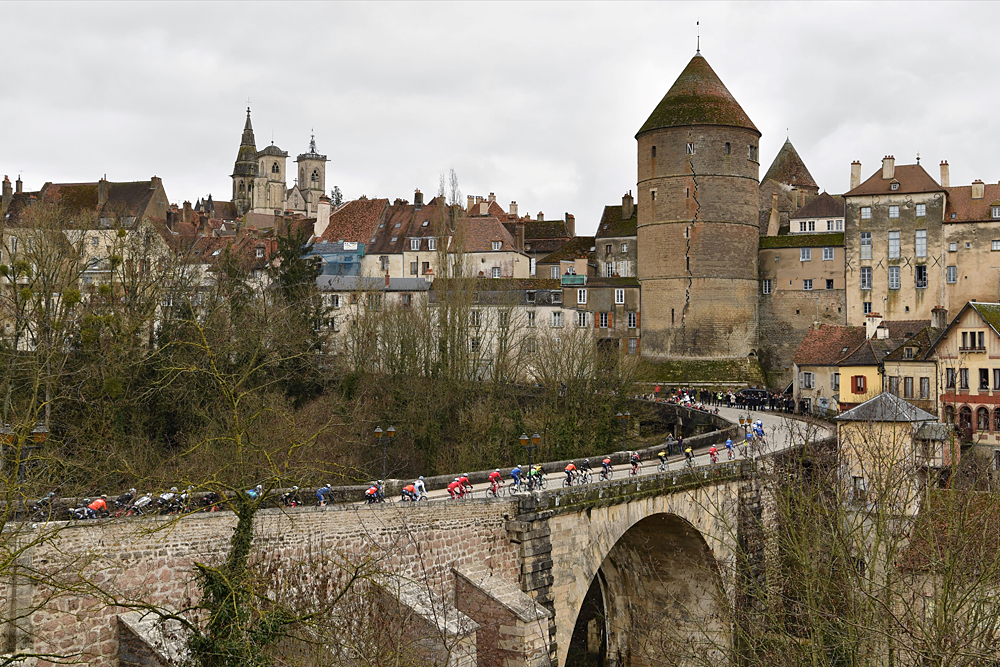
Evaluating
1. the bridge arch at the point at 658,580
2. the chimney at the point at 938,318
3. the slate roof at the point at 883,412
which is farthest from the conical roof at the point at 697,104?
the bridge arch at the point at 658,580

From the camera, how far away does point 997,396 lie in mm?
38938

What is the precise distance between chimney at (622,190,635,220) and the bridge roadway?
16.9 meters

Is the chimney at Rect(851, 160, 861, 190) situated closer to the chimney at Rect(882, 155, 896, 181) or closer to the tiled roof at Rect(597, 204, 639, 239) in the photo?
the chimney at Rect(882, 155, 896, 181)

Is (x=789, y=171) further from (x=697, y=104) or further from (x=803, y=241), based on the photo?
(x=697, y=104)

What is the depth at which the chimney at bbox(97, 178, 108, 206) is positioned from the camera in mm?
55541

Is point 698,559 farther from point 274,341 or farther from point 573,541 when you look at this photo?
point 274,341

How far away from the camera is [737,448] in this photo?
97.8 ft

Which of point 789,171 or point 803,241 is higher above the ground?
point 789,171

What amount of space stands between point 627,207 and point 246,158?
74.7 m

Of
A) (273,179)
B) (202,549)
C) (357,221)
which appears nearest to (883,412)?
(202,549)

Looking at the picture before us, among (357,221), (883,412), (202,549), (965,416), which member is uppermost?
(357,221)

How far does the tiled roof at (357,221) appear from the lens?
58.6 metres

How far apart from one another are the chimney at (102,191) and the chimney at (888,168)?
39191 mm

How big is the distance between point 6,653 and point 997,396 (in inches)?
1396
